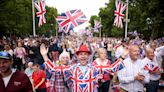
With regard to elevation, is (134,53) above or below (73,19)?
below

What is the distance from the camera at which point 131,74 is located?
260 inches

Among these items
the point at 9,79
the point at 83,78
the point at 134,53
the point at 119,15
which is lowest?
the point at 83,78

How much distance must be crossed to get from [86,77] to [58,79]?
184 centimetres

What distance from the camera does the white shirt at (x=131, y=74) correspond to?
21.7 feet

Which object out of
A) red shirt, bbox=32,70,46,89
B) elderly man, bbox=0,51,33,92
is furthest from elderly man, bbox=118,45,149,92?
red shirt, bbox=32,70,46,89

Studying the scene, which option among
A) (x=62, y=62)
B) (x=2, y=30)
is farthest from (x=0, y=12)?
(x=62, y=62)

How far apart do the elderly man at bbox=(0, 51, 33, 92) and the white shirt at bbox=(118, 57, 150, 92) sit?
224 centimetres

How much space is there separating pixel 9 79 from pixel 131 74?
2.55 m

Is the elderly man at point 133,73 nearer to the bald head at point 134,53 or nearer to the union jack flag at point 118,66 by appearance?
the bald head at point 134,53

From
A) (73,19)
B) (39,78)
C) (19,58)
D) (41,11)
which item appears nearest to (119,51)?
(73,19)

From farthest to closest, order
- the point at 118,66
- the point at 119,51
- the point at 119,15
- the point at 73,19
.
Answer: the point at 119,15 → the point at 119,51 → the point at 73,19 → the point at 118,66

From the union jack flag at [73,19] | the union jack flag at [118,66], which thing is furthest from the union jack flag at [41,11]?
the union jack flag at [118,66]

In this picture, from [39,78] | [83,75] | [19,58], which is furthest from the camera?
[19,58]

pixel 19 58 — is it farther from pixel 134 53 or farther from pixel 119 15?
pixel 134 53
